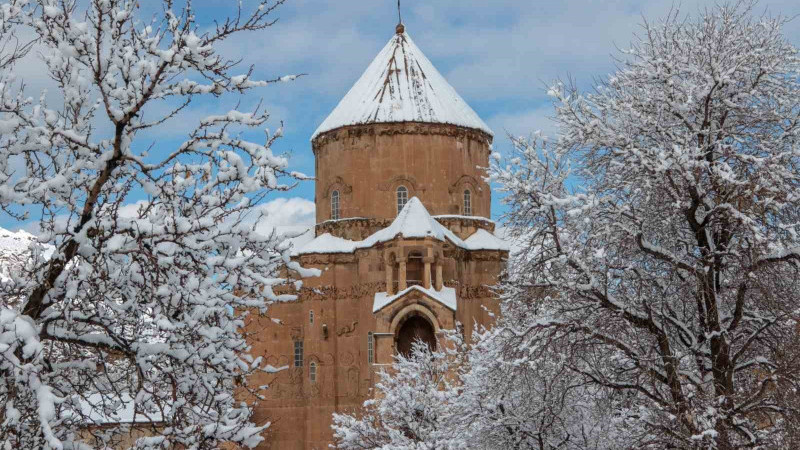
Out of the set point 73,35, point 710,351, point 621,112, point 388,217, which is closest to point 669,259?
point 710,351

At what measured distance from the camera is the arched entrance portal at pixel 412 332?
123ft

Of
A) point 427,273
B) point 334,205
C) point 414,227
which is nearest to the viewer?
point 427,273

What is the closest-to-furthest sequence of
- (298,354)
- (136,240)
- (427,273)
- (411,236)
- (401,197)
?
1. (136,240)
2. (427,273)
3. (411,236)
4. (298,354)
5. (401,197)

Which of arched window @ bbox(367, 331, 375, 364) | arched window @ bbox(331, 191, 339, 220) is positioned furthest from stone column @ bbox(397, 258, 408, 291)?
arched window @ bbox(331, 191, 339, 220)

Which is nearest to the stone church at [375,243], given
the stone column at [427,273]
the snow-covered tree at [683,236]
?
the stone column at [427,273]

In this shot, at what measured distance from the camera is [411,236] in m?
37.0

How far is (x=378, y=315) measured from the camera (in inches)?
1427

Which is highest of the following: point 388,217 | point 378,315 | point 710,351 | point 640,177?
point 388,217

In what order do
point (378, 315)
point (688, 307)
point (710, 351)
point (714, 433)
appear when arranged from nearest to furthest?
point (714, 433), point (710, 351), point (688, 307), point (378, 315)

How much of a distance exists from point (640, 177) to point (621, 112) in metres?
1.27

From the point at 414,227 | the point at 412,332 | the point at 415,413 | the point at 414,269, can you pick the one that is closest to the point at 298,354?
the point at 412,332

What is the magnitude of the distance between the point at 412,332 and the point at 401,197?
19.4ft

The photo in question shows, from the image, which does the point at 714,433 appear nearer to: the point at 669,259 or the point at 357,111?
the point at 669,259

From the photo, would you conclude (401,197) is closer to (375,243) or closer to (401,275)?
(375,243)
